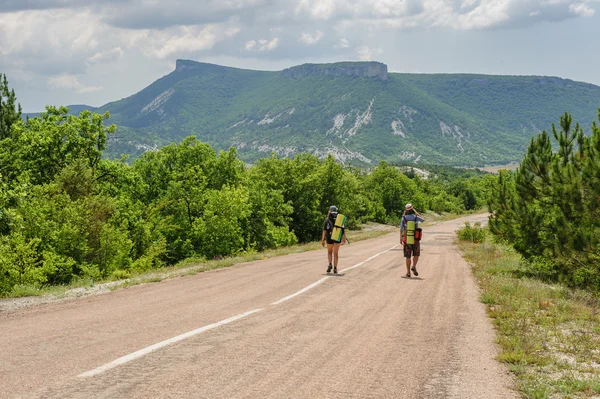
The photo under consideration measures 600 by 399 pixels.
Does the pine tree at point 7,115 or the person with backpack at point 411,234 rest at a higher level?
the pine tree at point 7,115

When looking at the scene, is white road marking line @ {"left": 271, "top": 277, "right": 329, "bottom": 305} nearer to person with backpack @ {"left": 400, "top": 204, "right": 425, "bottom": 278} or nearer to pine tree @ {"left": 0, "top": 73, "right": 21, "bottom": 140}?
person with backpack @ {"left": 400, "top": 204, "right": 425, "bottom": 278}

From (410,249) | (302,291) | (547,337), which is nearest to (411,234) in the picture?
(410,249)

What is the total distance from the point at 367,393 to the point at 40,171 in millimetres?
32287

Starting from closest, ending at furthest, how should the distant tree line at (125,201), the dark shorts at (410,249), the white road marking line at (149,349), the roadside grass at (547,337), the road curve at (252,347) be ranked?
the road curve at (252,347)
the white road marking line at (149,349)
the roadside grass at (547,337)
the dark shorts at (410,249)
the distant tree line at (125,201)

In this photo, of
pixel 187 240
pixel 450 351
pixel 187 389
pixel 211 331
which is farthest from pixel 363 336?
pixel 187 240

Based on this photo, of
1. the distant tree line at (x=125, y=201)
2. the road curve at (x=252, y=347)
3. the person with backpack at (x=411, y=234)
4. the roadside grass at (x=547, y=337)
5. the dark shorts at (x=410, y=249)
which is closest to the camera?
the road curve at (x=252, y=347)

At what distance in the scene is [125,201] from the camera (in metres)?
31.6

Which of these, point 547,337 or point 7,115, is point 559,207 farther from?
point 7,115

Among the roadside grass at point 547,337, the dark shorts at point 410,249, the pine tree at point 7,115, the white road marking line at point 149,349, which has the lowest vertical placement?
the roadside grass at point 547,337

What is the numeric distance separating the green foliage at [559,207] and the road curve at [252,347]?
6.86 meters

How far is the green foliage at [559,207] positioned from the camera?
16047mm

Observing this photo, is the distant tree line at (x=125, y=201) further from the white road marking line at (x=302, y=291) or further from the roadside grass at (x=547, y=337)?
the roadside grass at (x=547, y=337)

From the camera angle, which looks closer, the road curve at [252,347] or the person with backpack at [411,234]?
the road curve at [252,347]

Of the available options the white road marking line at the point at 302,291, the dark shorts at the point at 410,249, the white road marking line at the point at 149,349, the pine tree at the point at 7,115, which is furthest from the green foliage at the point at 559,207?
the pine tree at the point at 7,115
